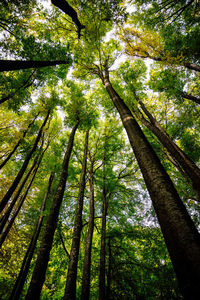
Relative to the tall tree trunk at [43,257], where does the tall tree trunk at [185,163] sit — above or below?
above

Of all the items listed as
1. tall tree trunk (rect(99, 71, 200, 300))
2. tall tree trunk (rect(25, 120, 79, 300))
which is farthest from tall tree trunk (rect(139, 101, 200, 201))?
tall tree trunk (rect(25, 120, 79, 300))

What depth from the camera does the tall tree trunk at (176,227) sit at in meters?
0.93

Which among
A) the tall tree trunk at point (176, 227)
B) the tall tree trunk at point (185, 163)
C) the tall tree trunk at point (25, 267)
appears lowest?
the tall tree trunk at point (176, 227)

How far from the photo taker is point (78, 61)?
25.3 feet

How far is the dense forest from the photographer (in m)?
3.24

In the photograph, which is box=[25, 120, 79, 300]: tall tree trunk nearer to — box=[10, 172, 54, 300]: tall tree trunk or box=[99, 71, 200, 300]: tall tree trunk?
box=[10, 172, 54, 300]: tall tree trunk

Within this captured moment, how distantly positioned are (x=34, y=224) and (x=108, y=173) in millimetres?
6265

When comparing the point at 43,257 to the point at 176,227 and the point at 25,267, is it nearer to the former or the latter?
the point at 176,227

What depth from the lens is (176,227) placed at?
1.22 m

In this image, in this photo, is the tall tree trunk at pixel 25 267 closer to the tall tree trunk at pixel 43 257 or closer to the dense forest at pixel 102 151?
the dense forest at pixel 102 151

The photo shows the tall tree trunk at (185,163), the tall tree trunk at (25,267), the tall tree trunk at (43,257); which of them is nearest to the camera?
the tall tree trunk at (43,257)

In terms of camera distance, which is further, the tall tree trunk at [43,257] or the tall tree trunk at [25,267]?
the tall tree trunk at [25,267]

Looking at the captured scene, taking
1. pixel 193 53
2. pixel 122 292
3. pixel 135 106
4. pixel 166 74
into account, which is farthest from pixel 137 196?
pixel 193 53

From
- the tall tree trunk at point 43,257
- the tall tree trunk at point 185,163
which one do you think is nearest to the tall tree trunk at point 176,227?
the tall tree trunk at point 43,257
